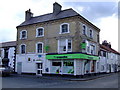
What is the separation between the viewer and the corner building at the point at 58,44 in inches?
870

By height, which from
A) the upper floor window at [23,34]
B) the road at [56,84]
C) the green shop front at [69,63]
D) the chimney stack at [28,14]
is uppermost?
the chimney stack at [28,14]

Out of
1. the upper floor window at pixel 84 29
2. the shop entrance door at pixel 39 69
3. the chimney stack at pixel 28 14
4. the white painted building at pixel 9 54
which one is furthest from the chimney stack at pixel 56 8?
the white painted building at pixel 9 54

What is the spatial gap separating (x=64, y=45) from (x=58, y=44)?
1.02m

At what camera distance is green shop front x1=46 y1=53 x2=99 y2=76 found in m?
21.4

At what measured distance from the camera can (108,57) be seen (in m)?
36.8

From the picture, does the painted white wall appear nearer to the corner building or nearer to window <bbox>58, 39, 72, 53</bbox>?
the corner building

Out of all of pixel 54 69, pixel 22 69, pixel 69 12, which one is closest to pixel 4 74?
pixel 22 69

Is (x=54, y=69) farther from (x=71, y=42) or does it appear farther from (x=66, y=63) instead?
(x=71, y=42)

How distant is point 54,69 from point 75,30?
6560 millimetres

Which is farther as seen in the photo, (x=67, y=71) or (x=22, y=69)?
(x=22, y=69)

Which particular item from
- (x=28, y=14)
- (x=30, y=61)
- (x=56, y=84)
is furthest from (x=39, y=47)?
(x=56, y=84)

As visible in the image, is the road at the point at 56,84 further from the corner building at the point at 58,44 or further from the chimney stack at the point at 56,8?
the chimney stack at the point at 56,8

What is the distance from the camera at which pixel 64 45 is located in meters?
23.0

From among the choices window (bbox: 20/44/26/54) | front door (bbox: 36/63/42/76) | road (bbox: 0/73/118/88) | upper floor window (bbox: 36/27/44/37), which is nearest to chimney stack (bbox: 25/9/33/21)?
upper floor window (bbox: 36/27/44/37)
